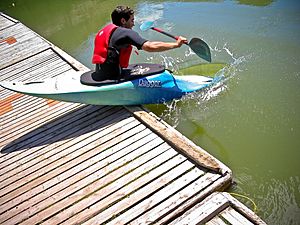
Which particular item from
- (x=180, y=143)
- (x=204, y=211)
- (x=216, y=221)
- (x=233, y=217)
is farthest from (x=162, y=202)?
(x=180, y=143)

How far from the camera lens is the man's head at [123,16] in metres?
3.90

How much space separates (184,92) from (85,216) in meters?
2.23

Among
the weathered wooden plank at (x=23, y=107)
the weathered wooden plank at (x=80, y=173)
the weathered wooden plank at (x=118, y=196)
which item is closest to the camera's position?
the weathered wooden plank at (x=118, y=196)

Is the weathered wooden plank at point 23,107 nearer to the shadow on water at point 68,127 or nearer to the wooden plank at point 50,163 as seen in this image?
the shadow on water at point 68,127

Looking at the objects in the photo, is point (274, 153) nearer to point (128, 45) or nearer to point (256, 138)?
point (256, 138)

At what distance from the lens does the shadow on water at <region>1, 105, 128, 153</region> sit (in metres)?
4.08

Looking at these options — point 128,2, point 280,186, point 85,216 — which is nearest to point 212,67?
point 280,186

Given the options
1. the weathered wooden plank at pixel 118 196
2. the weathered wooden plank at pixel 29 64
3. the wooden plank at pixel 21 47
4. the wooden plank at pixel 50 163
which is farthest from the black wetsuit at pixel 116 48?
the wooden plank at pixel 21 47

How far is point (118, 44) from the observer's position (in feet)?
12.8

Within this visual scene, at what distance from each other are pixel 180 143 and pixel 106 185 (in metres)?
0.83

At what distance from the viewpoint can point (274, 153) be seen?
3.74m

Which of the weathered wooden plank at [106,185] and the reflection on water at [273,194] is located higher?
the weathered wooden plank at [106,185]

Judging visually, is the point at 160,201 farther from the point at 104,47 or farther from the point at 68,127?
the point at 104,47

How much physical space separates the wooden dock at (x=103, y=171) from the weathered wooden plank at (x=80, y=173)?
1cm
